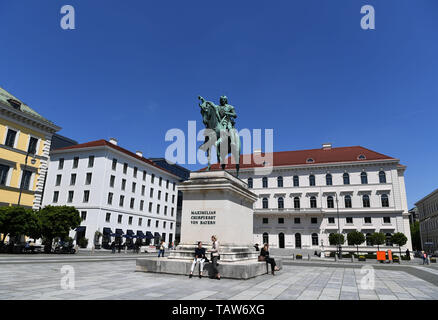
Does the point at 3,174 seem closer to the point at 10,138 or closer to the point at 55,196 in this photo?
the point at 10,138

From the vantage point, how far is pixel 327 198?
63.3m

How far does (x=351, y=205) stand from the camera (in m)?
61.4

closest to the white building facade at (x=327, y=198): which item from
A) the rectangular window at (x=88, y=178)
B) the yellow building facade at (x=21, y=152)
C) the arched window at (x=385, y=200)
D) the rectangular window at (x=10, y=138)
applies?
the arched window at (x=385, y=200)

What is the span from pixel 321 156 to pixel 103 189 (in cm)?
4884

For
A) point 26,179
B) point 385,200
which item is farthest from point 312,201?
point 26,179

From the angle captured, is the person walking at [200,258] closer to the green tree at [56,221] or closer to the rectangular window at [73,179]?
the green tree at [56,221]

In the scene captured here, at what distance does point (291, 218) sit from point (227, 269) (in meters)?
56.6

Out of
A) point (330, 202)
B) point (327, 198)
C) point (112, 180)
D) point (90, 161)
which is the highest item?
point (90, 161)

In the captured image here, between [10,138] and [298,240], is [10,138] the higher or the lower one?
the higher one

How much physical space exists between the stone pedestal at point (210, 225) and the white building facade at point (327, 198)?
49.0 meters

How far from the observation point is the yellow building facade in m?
32.0

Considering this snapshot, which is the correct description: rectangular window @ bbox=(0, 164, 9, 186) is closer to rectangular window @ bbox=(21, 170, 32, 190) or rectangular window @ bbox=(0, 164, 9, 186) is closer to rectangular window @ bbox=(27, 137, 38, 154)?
rectangular window @ bbox=(21, 170, 32, 190)
